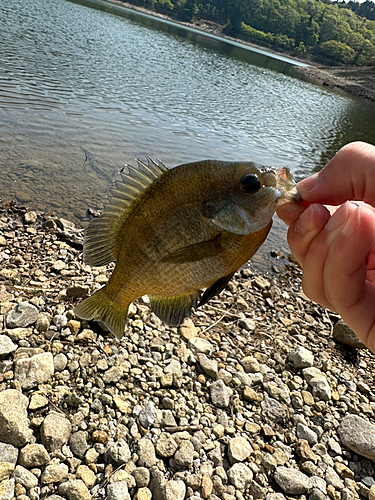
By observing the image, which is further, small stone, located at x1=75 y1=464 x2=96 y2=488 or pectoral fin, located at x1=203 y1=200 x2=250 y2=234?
small stone, located at x1=75 y1=464 x2=96 y2=488

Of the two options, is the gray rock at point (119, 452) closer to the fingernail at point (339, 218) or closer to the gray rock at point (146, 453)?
the gray rock at point (146, 453)

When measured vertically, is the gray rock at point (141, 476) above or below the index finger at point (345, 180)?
below

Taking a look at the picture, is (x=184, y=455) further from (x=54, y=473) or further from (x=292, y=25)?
(x=292, y=25)

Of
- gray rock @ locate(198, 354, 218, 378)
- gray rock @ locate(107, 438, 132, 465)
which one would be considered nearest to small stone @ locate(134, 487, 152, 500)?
gray rock @ locate(107, 438, 132, 465)

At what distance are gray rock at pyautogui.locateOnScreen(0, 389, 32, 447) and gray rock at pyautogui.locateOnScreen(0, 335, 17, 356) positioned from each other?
1.73 feet

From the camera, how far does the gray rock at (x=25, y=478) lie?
2.92m

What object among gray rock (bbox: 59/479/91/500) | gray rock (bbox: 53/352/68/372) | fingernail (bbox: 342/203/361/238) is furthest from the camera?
gray rock (bbox: 53/352/68/372)

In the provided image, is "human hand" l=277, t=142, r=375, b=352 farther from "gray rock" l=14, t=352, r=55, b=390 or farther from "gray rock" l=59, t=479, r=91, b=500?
"gray rock" l=14, t=352, r=55, b=390

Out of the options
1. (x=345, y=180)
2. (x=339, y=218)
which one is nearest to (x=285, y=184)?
(x=339, y=218)

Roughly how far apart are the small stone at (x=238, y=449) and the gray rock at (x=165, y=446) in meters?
0.58

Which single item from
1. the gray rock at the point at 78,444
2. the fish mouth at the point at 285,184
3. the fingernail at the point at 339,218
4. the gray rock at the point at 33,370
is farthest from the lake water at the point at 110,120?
the fingernail at the point at 339,218

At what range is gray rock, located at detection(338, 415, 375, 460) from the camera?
3.95m

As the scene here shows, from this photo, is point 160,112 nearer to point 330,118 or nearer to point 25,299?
point 25,299

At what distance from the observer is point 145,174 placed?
220 centimetres
